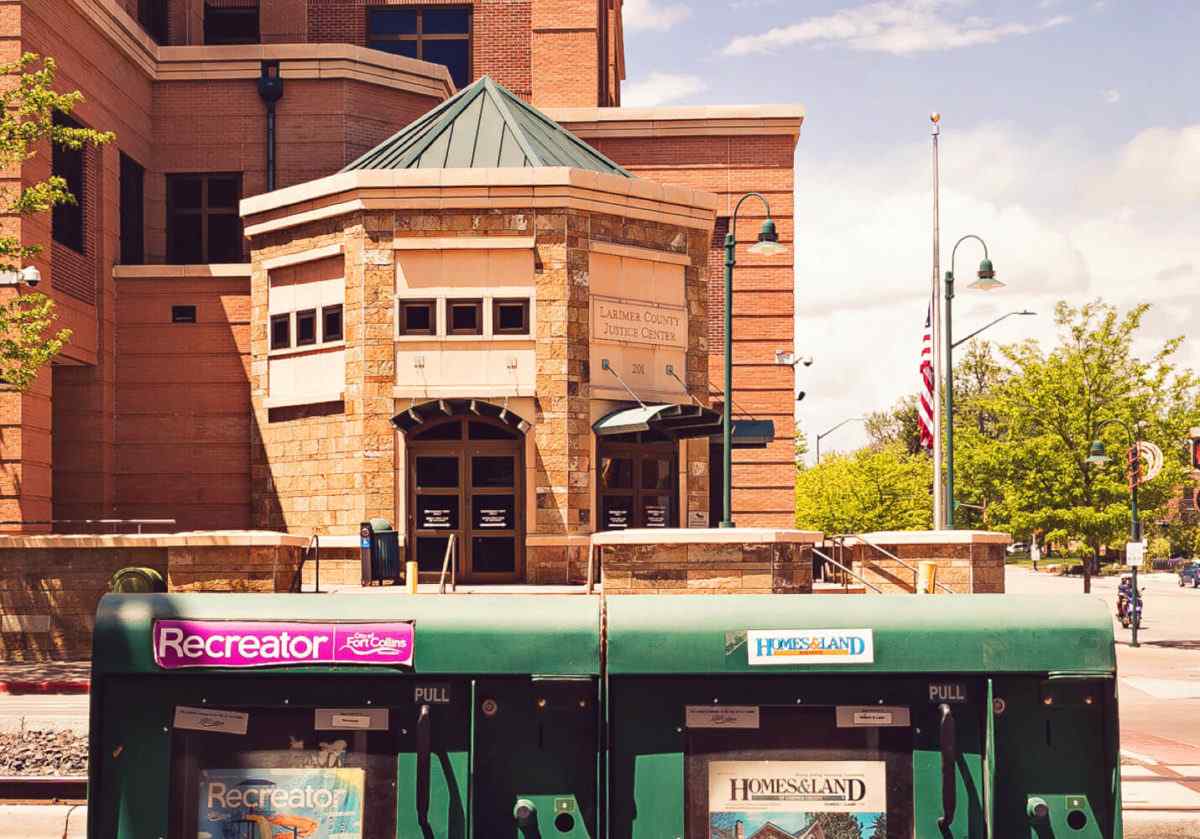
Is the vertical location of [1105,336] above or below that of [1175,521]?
above

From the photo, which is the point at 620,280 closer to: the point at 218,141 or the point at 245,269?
the point at 245,269

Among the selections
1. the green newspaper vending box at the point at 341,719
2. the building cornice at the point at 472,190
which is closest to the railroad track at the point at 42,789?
the green newspaper vending box at the point at 341,719

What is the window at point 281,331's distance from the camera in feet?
91.4

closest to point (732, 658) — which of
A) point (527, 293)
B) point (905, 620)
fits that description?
point (905, 620)

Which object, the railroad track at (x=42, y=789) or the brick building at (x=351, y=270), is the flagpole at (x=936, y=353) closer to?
the brick building at (x=351, y=270)

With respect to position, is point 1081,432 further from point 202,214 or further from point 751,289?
point 202,214

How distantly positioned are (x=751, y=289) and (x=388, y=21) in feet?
41.1

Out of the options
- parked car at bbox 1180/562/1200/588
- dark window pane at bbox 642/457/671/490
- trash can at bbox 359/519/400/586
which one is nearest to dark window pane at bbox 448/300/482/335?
trash can at bbox 359/519/400/586

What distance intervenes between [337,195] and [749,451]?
12806 mm

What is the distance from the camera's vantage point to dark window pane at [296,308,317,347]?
27297 millimetres

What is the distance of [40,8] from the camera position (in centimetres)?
2719

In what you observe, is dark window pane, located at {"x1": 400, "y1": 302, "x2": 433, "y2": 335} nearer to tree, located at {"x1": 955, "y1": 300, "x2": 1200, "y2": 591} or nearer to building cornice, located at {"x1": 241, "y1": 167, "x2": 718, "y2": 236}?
building cornice, located at {"x1": 241, "y1": 167, "x2": 718, "y2": 236}

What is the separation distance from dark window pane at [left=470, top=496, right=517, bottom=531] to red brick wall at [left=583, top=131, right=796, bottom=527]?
9.65 metres

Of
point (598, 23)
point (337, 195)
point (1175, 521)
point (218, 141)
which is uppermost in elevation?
point (598, 23)
